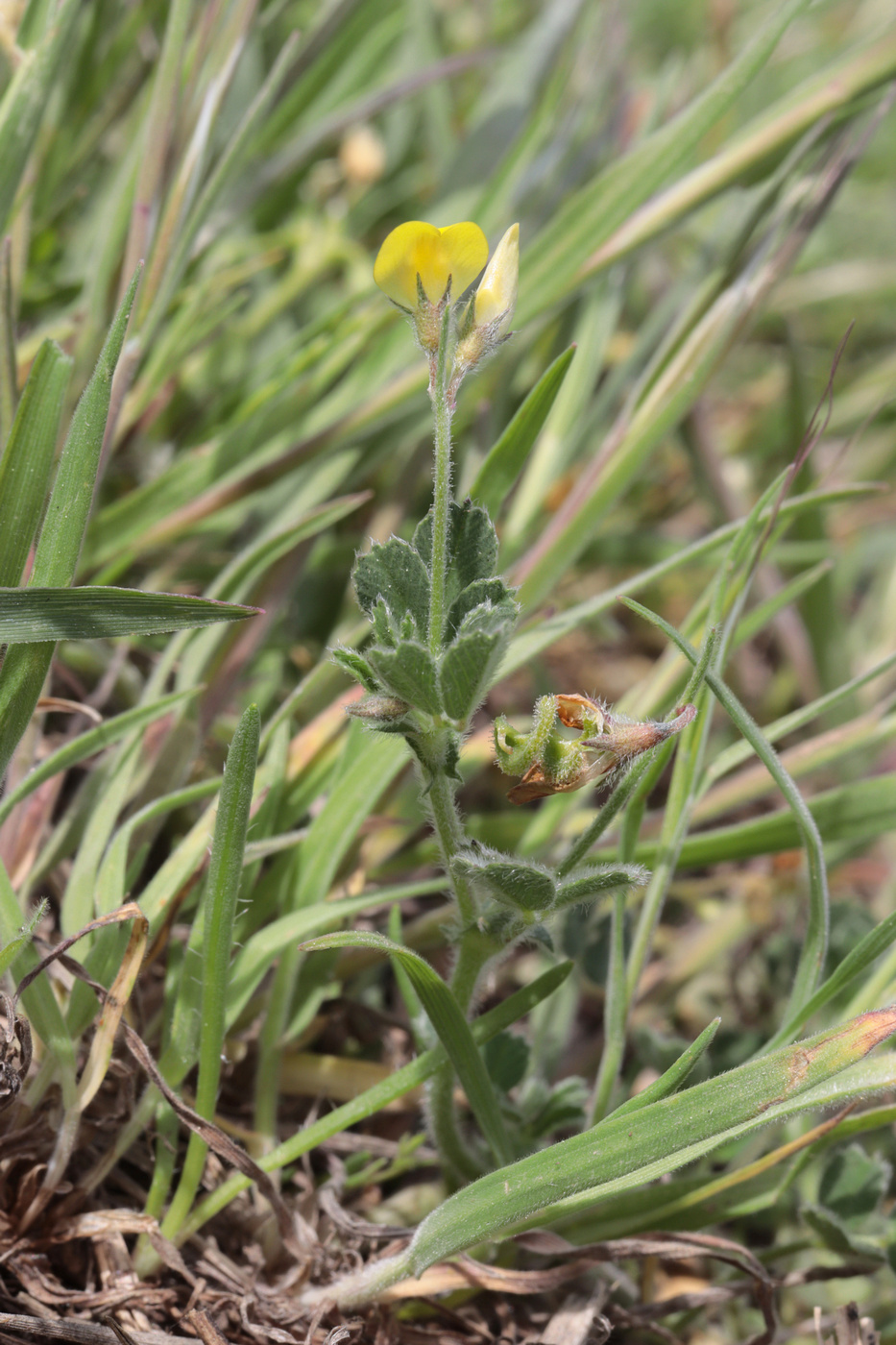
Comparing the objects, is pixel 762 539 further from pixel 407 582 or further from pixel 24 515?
pixel 24 515

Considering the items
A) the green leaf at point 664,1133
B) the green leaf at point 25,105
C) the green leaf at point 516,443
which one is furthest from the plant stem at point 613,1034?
the green leaf at point 25,105

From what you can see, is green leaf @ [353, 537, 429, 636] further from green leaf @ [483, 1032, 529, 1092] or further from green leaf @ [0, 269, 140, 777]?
green leaf @ [483, 1032, 529, 1092]

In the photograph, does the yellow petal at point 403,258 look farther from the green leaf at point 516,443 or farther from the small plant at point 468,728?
the green leaf at point 516,443

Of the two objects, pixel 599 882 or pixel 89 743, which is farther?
pixel 89 743

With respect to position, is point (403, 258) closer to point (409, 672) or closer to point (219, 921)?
point (409, 672)

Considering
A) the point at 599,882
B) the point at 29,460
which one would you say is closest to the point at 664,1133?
the point at 599,882

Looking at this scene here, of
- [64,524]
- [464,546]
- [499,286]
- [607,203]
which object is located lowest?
[464,546]
